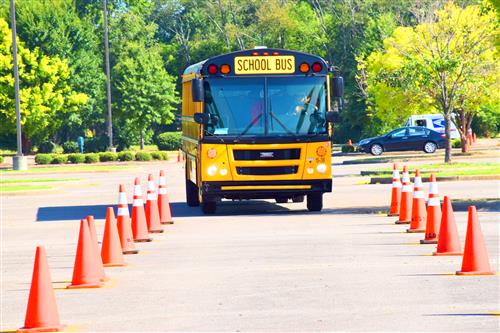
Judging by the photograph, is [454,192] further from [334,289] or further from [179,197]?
[334,289]

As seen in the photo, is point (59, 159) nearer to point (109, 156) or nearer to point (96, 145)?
point (109, 156)

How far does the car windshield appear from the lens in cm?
2556

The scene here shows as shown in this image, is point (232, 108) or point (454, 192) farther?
point (454, 192)

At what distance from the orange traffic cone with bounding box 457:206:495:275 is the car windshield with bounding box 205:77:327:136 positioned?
39.1 feet

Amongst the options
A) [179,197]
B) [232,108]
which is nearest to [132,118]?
[179,197]

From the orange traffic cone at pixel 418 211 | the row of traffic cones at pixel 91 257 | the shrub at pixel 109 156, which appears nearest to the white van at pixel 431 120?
the shrub at pixel 109 156

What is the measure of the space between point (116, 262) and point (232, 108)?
9.74 metres

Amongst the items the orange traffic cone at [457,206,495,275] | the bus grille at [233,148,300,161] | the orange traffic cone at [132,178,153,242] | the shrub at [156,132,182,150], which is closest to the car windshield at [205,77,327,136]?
the bus grille at [233,148,300,161]

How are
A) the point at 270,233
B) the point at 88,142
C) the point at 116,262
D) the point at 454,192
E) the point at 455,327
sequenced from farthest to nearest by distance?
the point at 88,142 → the point at 454,192 → the point at 270,233 → the point at 116,262 → the point at 455,327

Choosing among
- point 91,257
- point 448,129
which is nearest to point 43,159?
point 448,129

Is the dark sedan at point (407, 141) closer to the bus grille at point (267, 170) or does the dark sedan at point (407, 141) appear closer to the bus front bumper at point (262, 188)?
the bus front bumper at point (262, 188)

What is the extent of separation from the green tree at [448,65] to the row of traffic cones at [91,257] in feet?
74.5

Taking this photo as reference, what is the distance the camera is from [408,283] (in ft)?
44.4

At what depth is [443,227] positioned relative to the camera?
51.9ft
